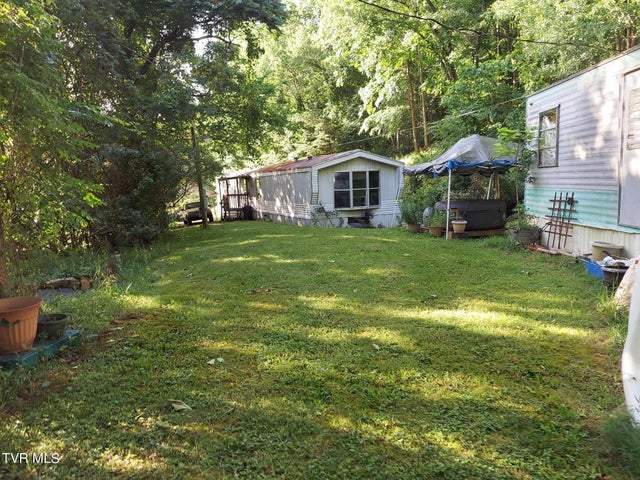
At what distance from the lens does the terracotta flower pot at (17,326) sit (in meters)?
3.22

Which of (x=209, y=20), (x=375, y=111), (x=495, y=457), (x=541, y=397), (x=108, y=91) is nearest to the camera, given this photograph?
(x=495, y=457)

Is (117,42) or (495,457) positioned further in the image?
(117,42)

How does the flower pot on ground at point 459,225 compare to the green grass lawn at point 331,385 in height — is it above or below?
above

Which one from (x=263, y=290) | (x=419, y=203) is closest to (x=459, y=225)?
(x=419, y=203)

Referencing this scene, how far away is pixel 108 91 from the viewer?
903 centimetres

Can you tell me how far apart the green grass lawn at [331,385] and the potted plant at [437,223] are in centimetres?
509

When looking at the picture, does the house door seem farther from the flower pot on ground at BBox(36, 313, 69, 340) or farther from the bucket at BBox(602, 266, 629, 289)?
the flower pot on ground at BBox(36, 313, 69, 340)

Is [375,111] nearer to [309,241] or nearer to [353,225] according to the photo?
[353,225]

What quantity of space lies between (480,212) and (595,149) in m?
3.69

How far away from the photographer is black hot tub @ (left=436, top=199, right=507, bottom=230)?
404 inches

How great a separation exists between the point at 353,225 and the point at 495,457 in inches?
556

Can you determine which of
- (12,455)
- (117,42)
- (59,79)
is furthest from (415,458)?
(117,42)

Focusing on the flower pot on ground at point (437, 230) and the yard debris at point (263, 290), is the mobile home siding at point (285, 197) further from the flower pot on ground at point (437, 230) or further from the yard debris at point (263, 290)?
the yard debris at point (263, 290)

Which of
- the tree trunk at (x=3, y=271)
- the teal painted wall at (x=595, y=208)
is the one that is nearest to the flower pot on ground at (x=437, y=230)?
the teal painted wall at (x=595, y=208)
